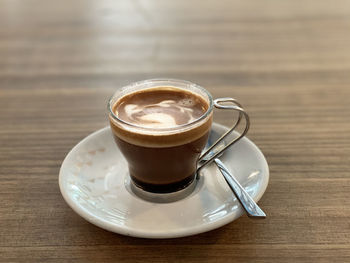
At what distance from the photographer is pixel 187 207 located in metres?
0.65

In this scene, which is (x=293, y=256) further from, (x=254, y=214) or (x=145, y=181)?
(x=145, y=181)

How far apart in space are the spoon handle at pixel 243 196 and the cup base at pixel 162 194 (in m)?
0.06

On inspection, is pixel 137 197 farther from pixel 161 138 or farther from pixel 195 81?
pixel 195 81

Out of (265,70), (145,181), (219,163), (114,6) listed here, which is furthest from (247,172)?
(114,6)

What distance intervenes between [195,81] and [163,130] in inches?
19.3

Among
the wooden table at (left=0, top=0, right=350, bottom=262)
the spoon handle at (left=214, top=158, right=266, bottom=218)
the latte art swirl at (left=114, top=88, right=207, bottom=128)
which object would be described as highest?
the latte art swirl at (left=114, top=88, right=207, bottom=128)

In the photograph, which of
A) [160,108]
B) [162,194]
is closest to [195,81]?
[160,108]

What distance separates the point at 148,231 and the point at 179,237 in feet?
0.14

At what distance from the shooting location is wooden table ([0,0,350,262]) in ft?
1.97

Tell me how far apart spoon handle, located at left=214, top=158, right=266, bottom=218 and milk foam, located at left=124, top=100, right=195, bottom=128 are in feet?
0.36

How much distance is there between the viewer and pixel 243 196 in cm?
64

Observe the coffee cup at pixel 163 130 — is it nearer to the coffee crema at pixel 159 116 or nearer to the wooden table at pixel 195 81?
the coffee crema at pixel 159 116

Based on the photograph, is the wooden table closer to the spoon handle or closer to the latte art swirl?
the spoon handle

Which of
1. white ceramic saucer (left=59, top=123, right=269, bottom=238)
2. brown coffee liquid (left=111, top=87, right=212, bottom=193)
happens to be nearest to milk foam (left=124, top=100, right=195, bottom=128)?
brown coffee liquid (left=111, top=87, right=212, bottom=193)
